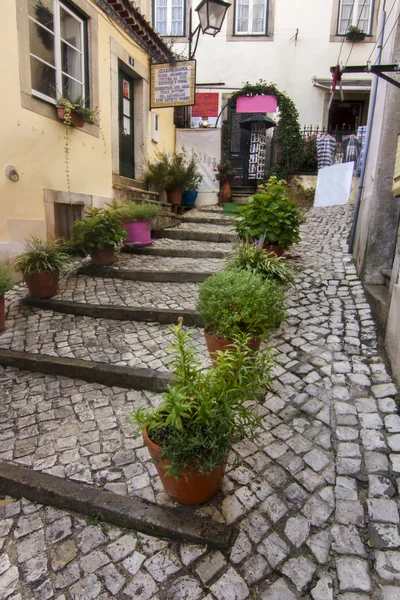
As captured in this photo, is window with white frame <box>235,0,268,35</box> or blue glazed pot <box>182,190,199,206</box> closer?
blue glazed pot <box>182,190,199,206</box>

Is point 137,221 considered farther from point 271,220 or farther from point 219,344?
point 219,344

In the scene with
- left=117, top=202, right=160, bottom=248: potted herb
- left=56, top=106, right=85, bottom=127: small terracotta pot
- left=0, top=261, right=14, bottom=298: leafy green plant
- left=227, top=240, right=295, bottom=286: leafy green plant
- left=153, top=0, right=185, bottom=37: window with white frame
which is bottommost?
left=0, top=261, right=14, bottom=298: leafy green plant

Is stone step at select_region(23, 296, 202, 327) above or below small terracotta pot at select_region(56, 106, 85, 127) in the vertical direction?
below

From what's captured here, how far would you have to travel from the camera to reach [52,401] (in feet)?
9.12

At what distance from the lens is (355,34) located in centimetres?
1109

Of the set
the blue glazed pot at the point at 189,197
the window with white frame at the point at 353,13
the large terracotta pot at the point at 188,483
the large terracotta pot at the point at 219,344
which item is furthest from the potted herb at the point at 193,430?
the window with white frame at the point at 353,13

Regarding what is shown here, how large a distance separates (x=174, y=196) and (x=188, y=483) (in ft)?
26.6

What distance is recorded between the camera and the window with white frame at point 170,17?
38.5ft

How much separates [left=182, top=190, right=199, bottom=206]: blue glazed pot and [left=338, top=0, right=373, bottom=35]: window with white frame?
6972 millimetres

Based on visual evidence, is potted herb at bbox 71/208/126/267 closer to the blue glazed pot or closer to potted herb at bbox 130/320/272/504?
potted herb at bbox 130/320/272/504

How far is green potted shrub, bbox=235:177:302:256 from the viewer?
4391 millimetres

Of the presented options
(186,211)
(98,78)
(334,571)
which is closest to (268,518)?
(334,571)

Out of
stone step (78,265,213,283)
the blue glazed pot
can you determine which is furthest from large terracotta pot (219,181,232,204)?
stone step (78,265,213,283)

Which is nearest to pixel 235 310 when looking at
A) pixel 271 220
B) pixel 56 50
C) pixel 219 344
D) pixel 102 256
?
pixel 219 344
